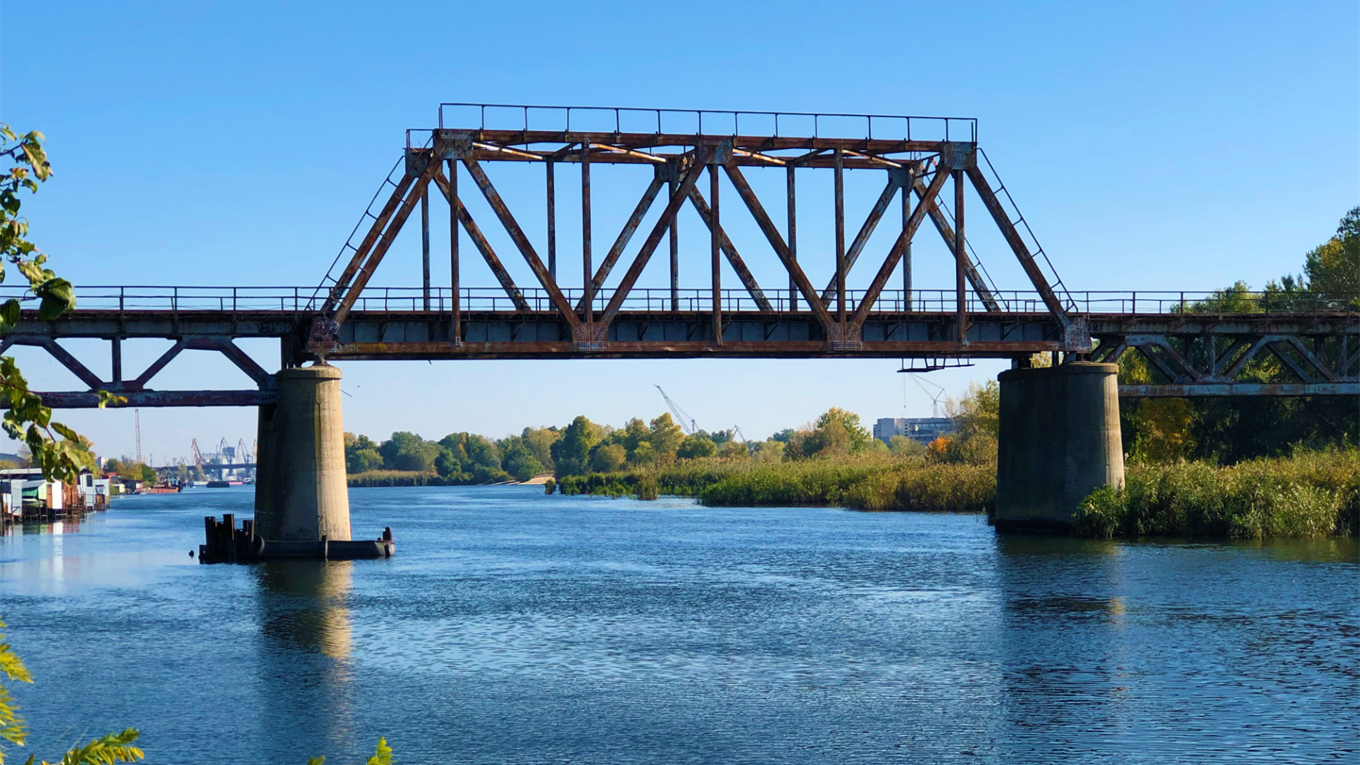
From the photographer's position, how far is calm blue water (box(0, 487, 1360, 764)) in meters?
22.1

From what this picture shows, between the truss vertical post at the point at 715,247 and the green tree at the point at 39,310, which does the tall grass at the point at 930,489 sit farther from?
the green tree at the point at 39,310

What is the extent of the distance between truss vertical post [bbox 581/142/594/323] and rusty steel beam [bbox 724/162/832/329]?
5.85m

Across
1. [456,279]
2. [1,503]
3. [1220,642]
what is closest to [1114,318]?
[456,279]

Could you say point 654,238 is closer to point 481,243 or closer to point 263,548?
point 481,243

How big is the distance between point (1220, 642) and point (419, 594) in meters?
24.4

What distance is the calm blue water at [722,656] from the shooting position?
2206 centimetres

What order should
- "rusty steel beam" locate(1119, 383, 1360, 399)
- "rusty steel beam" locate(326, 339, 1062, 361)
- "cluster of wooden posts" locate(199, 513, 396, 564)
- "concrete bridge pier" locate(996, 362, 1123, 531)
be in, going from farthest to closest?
"rusty steel beam" locate(1119, 383, 1360, 399), "concrete bridge pier" locate(996, 362, 1123, 531), "rusty steel beam" locate(326, 339, 1062, 361), "cluster of wooden posts" locate(199, 513, 396, 564)

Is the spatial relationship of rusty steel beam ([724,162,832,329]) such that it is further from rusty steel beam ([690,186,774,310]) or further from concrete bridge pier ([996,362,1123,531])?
concrete bridge pier ([996,362,1123,531])

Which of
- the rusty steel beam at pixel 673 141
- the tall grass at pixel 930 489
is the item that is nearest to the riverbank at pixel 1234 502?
the tall grass at pixel 930 489

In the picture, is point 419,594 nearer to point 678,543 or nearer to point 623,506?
point 678,543

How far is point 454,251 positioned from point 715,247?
35.1 ft

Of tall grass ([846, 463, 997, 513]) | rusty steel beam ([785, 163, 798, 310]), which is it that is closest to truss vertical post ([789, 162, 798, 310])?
rusty steel beam ([785, 163, 798, 310])

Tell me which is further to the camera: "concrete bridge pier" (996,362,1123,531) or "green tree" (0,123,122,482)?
"concrete bridge pier" (996,362,1123,531)

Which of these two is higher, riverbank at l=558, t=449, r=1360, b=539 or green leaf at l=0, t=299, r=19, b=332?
green leaf at l=0, t=299, r=19, b=332
